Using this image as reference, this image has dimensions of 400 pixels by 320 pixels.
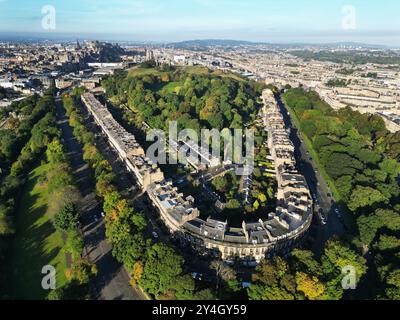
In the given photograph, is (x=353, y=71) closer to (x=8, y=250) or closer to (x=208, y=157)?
Answer: (x=208, y=157)

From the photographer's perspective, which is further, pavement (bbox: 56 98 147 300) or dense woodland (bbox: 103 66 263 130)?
dense woodland (bbox: 103 66 263 130)

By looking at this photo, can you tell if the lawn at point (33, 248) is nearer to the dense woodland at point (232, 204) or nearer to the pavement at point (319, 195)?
the dense woodland at point (232, 204)

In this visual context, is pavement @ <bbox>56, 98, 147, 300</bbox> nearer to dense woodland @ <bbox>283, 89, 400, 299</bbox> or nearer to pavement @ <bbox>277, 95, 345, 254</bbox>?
pavement @ <bbox>277, 95, 345, 254</bbox>

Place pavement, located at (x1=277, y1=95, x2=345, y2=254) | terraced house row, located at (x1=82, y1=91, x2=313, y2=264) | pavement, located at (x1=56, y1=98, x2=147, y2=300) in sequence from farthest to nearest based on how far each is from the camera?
pavement, located at (x1=277, y1=95, x2=345, y2=254)
terraced house row, located at (x1=82, y1=91, x2=313, y2=264)
pavement, located at (x1=56, y1=98, x2=147, y2=300)

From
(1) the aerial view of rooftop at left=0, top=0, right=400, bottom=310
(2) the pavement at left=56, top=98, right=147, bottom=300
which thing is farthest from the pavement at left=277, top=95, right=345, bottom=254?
(2) the pavement at left=56, top=98, right=147, bottom=300

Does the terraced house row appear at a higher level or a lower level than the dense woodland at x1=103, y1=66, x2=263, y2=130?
lower

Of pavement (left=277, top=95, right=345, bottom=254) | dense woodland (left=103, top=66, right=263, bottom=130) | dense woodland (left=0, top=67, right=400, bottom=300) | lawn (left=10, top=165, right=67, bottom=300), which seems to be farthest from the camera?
dense woodland (left=103, top=66, right=263, bottom=130)

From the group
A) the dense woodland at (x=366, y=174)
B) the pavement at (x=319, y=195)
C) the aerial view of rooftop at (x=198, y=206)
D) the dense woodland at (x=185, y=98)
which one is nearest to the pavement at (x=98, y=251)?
the aerial view of rooftop at (x=198, y=206)
